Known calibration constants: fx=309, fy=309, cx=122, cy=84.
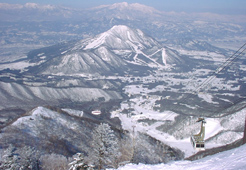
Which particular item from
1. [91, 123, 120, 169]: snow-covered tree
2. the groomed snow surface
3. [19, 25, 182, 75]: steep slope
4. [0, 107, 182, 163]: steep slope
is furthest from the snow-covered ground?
[19, 25, 182, 75]: steep slope

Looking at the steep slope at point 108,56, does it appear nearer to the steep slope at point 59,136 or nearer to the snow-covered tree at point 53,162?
the steep slope at point 59,136

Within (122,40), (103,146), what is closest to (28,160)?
(103,146)

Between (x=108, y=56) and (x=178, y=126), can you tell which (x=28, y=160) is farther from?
(x=108, y=56)

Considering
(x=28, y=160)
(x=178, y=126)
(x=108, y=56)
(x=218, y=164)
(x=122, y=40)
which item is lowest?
(x=108, y=56)

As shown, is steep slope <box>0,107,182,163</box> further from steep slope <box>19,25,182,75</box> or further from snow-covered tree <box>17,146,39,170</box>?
steep slope <box>19,25,182,75</box>

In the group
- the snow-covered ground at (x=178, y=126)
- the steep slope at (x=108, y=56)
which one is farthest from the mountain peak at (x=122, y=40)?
the snow-covered ground at (x=178, y=126)

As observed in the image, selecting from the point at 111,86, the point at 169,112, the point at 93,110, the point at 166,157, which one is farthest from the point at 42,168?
the point at 111,86

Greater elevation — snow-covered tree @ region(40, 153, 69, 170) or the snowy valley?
snow-covered tree @ region(40, 153, 69, 170)
